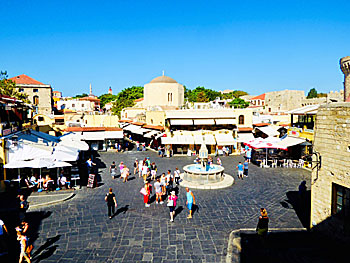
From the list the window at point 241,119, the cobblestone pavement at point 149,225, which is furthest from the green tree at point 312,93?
the cobblestone pavement at point 149,225

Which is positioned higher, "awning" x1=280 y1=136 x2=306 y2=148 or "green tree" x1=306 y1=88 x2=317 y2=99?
"green tree" x1=306 y1=88 x2=317 y2=99

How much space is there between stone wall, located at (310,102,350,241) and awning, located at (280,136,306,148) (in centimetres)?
1164

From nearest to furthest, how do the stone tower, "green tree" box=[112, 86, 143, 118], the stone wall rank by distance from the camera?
the stone wall → the stone tower → "green tree" box=[112, 86, 143, 118]

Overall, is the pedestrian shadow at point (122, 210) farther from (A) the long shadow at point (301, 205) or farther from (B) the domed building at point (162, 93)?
(B) the domed building at point (162, 93)

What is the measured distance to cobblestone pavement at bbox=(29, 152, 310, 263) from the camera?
7.56 m

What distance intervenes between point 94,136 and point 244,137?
16678 mm

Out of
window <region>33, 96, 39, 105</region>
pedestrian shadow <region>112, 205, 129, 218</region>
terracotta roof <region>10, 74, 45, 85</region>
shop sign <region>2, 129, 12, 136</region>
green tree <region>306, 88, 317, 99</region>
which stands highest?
green tree <region>306, 88, 317, 99</region>

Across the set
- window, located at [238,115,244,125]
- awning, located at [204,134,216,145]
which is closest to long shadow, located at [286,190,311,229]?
awning, located at [204,134,216,145]

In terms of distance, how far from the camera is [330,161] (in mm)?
8039

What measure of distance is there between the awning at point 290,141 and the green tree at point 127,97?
46.1 meters

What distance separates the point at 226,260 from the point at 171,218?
3028mm

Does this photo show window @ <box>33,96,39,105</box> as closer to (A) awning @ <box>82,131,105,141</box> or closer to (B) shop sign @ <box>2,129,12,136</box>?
(A) awning @ <box>82,131,105,141</box>

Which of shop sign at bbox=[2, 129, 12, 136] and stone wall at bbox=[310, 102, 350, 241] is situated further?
shop sign at bbox=[2, 129, 12, 136]

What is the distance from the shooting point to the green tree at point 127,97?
63537 mm
